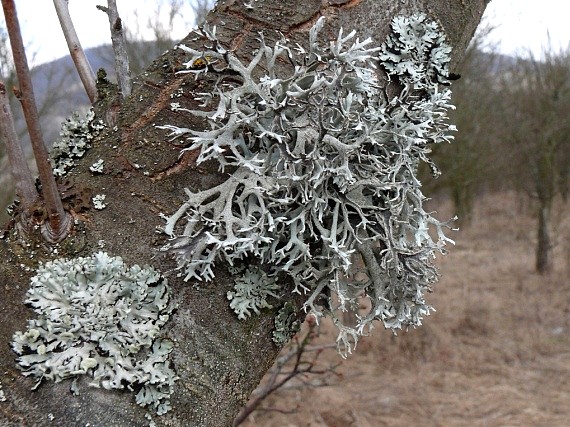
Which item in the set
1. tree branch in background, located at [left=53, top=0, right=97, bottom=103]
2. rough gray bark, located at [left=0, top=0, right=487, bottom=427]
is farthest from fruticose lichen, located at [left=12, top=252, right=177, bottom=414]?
tree branch in background, located at [left=53, top=0, right=97, bottom=103]

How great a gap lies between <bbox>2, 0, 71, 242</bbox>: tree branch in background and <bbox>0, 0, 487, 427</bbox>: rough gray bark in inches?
0.9

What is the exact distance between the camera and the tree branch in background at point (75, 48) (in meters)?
1.07

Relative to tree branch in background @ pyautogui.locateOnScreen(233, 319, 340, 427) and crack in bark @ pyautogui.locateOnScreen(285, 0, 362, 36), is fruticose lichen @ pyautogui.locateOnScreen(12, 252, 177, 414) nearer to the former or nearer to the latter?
crack in bark @ pyautogui.locateOnScreen(285, 0, 362, 36)

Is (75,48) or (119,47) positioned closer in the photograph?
(119,47)

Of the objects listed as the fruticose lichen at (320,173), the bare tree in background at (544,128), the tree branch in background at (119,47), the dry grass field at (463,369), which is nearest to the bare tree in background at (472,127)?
the bare tree in background at (544,128)

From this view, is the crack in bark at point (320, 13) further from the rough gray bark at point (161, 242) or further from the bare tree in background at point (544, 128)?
the bare tree in background at point (544, 128)

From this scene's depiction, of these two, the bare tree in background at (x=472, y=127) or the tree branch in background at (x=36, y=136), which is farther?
the bare tree in background at (x=472, y=127)

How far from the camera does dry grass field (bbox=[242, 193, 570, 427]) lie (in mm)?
4556

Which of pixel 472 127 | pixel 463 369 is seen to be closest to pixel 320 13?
pixel 463 369

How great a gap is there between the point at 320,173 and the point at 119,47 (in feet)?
1.32

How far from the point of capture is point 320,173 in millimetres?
864

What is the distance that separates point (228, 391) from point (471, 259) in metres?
9.66

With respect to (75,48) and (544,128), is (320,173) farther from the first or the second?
(544,128)

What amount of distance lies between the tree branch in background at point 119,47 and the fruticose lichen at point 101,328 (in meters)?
0.32
